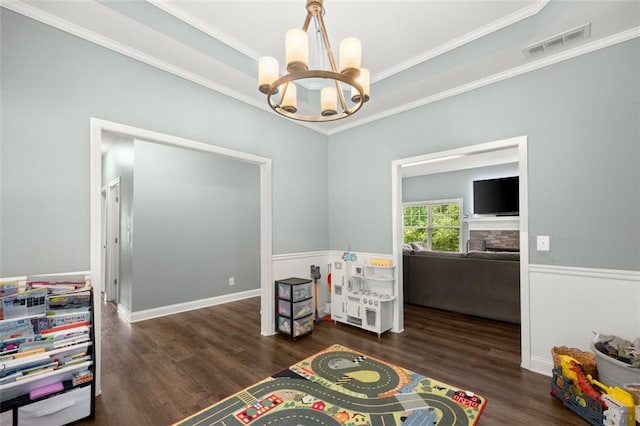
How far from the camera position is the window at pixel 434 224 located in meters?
7.84

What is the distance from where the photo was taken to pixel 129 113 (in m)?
2.42

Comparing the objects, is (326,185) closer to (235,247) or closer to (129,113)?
(235,247)

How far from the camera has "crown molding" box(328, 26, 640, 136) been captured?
223 centimetres

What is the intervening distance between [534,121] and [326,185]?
2.59 m

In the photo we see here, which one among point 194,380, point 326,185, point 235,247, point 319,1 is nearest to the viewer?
point 319,1

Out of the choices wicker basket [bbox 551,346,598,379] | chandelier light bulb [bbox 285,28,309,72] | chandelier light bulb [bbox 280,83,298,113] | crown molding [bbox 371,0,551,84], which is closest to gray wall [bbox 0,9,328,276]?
chandelier light bulb [bbox 280,83,298,113]

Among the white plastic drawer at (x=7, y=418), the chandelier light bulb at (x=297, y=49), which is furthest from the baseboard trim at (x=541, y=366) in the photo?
the white plastic drawer at (x=7, y=418)

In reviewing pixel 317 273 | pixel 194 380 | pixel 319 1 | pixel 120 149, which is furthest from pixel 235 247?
pixel 319 1

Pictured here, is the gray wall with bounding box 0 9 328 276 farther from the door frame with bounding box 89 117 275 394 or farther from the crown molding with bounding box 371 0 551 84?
the crown molding with bounding box 371 0 551 84

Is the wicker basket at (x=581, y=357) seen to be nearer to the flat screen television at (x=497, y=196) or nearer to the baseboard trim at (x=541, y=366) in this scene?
the baseboard trim at (x=541, y=366)

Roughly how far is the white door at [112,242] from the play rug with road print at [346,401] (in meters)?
3.74

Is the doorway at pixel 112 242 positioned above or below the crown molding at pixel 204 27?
below

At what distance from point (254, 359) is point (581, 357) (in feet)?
8.90

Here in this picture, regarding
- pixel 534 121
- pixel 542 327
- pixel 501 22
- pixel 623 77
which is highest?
pixel 501 22
